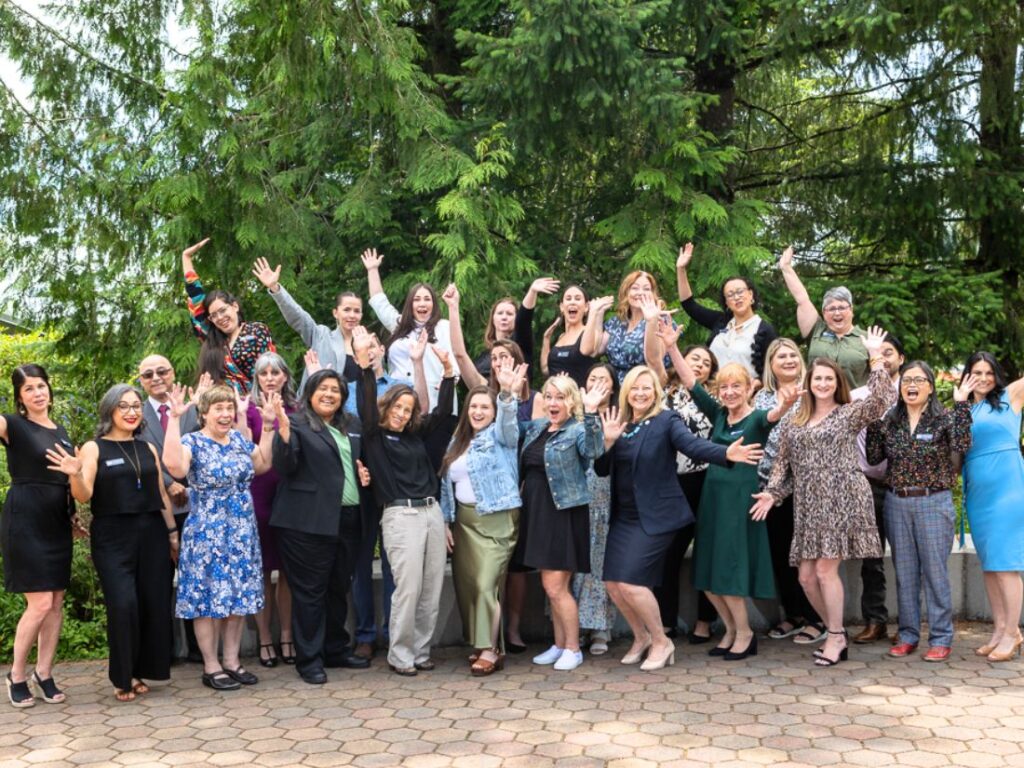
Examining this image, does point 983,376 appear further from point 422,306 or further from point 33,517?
point 33,517

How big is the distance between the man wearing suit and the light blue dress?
16.6ft

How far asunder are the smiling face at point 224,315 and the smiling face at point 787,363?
3693 millimetres

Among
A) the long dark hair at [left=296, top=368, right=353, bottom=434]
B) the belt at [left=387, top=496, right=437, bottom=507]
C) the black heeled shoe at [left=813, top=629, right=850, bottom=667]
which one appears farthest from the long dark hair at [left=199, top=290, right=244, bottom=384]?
the black heeled shoe at [left=813, top=629, right=850, bottom=667]

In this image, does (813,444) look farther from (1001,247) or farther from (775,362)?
(1001,247)

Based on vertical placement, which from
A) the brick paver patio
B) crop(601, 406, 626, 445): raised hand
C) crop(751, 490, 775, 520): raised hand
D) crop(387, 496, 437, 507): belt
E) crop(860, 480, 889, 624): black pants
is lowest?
the brick paver patio

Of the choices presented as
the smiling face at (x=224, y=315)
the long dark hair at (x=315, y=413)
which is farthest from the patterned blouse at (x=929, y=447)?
the smiling face at (x=224, y=315)

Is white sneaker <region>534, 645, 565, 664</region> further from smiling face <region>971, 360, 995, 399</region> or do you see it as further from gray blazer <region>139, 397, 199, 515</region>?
smiling face <region>971, 360, 995, 399</region>

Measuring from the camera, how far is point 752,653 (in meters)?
7.36

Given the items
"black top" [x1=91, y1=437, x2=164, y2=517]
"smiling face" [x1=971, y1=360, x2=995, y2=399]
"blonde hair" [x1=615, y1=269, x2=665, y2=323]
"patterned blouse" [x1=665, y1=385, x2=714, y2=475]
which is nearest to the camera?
"black top" [x1=91, y1=437, x2=164, y2=517]

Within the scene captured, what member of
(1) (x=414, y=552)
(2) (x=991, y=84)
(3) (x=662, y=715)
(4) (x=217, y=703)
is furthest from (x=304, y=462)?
(2) (x=991, y=84)

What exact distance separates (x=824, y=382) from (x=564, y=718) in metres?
2.63

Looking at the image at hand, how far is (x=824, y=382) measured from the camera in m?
7.00

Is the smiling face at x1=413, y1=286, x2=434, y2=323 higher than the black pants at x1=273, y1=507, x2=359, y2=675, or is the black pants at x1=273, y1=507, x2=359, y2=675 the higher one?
the smiling face at x1=413, y1=286, x2=434, y2=323

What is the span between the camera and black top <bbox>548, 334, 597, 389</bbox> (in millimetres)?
8008
